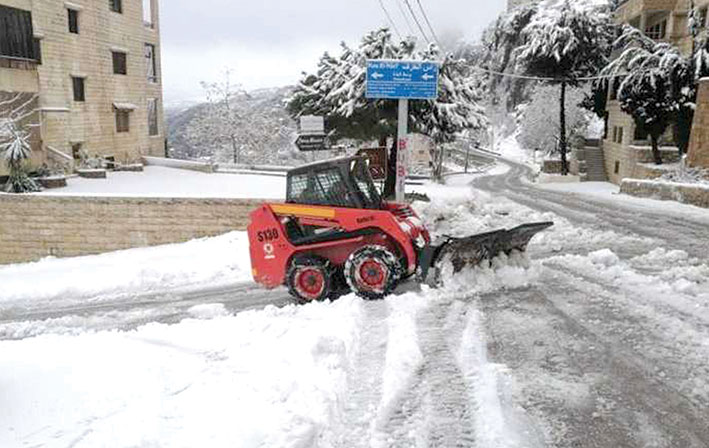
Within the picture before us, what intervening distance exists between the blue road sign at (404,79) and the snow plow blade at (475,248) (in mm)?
4961

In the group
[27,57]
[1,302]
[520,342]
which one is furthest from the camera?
[27,57]

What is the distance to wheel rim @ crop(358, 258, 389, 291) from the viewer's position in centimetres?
819

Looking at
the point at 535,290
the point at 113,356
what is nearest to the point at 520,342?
the point at 535,290

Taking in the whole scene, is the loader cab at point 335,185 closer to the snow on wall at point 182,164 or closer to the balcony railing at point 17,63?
the balcony railing at point 17,63

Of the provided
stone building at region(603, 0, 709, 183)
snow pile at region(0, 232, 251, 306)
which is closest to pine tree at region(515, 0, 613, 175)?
stone building at region(603, 0, 709, 183)

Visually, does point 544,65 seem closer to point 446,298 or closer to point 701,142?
point 701,142

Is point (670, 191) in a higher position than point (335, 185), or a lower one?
lower

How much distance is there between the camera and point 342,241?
28.3 feet

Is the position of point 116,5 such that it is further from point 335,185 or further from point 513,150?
Result: point 513,150

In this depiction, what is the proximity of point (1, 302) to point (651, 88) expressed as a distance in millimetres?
25758

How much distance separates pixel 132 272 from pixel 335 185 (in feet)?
19.6

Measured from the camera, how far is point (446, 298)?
8.19 metres

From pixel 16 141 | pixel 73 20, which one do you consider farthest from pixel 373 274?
pixel 73 20

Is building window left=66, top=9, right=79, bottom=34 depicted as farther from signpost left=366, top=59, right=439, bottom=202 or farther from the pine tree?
the pine tree
